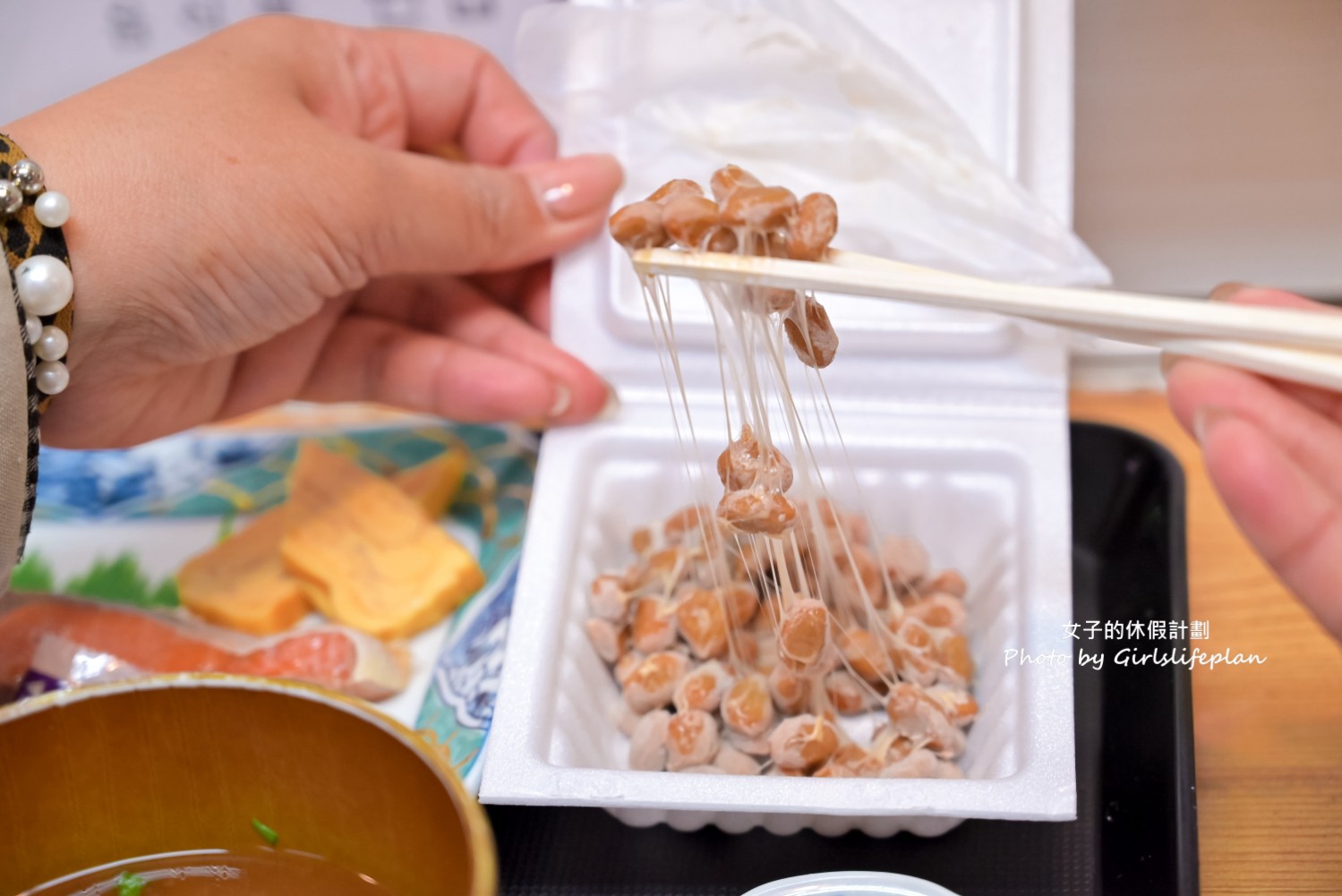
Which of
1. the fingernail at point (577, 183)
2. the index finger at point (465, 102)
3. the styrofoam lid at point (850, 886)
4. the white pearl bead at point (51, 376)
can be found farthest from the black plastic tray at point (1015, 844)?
the index finger at point (465, 102)

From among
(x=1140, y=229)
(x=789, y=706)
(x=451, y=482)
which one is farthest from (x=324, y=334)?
(x=1140, y=229)

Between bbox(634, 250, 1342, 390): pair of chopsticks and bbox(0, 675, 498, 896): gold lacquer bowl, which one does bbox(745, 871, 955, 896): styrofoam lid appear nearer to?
bbox(0, 675, 498, 896): gold lacquer bowl

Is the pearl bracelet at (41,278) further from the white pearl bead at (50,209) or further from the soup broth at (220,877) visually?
the soup broth at (220,877)

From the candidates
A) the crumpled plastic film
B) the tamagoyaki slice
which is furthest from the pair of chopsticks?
the tamagoyaki slice

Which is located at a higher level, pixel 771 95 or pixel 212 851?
pixel 771 95

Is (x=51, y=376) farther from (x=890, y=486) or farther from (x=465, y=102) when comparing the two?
(x=890, y=486)

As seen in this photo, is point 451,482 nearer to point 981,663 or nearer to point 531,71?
point 531,71

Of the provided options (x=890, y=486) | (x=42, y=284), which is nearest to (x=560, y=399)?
(x=890, y=486)
